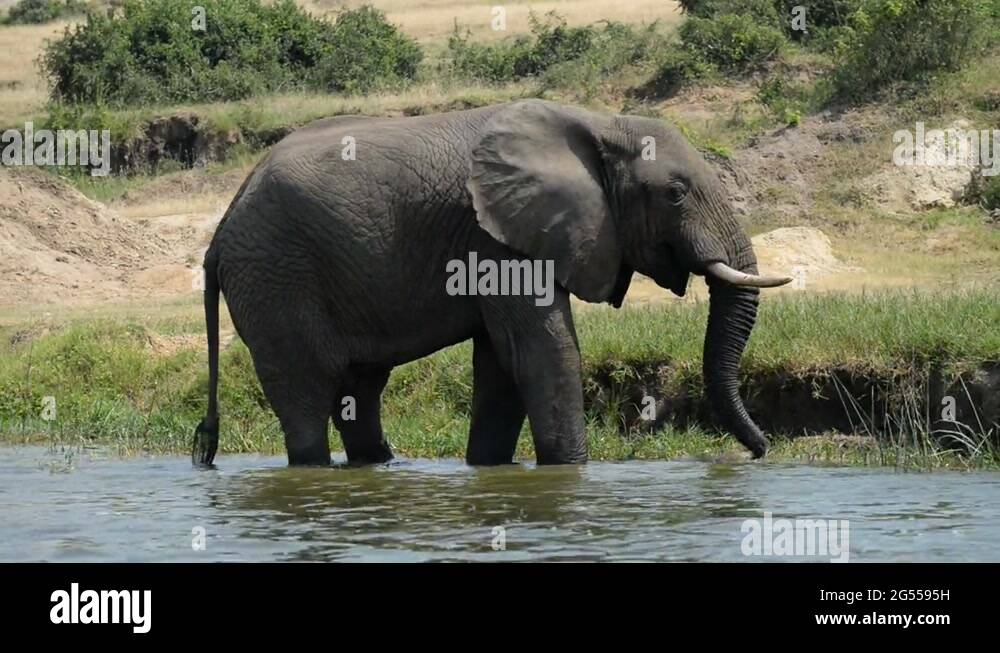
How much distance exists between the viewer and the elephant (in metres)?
11.9

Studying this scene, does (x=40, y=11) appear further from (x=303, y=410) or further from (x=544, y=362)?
(x=544, y=362)

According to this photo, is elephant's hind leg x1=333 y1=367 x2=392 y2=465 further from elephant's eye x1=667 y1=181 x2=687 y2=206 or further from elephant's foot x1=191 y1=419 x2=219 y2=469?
elephant's eye x1=667 y1=181 x2=687 y2=206

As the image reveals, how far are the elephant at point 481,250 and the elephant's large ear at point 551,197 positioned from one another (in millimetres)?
11

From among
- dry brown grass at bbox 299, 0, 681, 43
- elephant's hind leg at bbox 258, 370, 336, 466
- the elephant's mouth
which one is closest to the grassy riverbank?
the elephant's mouth

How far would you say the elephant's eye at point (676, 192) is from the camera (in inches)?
468

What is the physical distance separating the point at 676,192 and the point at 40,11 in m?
53.6

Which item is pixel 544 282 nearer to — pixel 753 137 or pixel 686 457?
pixel 686 457

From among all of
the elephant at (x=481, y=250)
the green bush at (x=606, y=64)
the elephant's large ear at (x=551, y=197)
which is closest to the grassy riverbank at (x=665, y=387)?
the elephant at (x=481, y=250)

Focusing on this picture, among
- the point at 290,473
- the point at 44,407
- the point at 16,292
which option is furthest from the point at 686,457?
the point at 16,292

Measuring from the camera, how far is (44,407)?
57.0ft

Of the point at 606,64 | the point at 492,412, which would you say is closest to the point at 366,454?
the point at 492,412

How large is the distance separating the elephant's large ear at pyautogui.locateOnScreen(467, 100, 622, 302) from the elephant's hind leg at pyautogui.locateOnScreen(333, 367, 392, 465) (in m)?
1.70

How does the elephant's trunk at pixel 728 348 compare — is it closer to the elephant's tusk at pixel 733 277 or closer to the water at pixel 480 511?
the elephant's tusk at pixel 733 277
